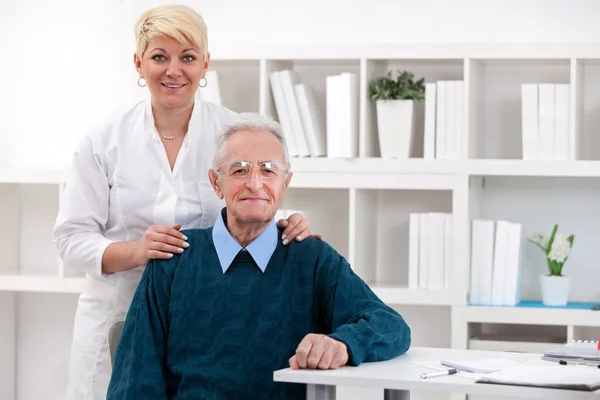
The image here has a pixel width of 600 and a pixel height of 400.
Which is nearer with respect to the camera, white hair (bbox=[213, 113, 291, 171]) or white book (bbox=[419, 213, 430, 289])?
white hair (bbox=[213, 113, 291, 171])

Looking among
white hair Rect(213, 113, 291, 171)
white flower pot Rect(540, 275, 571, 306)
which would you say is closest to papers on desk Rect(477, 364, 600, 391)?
white hair Rect(213, 113, 291, 171)

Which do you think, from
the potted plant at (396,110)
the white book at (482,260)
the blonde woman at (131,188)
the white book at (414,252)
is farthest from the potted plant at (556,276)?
the blonde woman at (131,188)

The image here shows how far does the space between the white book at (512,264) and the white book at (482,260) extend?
61 millimetres

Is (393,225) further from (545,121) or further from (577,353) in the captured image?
(577,353)

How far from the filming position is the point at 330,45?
3.64m

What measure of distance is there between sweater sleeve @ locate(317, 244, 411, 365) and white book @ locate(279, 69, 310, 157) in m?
1.42

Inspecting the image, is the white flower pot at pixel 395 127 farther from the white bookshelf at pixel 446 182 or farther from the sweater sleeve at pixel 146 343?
the sweater sleeve at pixel 146 343

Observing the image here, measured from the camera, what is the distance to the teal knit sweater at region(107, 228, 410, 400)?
2.14 metres

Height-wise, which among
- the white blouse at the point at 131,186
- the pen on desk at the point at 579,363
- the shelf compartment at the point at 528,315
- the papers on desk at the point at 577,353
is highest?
the white blouse at the point at 131,186

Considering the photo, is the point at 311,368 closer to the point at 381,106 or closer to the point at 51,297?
the point at 381,106

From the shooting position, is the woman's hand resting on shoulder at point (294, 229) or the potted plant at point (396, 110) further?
the potted plant at point (396, 110)

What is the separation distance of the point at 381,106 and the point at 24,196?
1709mm

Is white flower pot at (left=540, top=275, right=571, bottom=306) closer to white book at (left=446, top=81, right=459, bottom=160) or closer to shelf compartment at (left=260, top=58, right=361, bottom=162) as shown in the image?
white book at (left=446, top=81, right=459, bottom=160)

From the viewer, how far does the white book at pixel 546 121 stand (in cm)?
351
